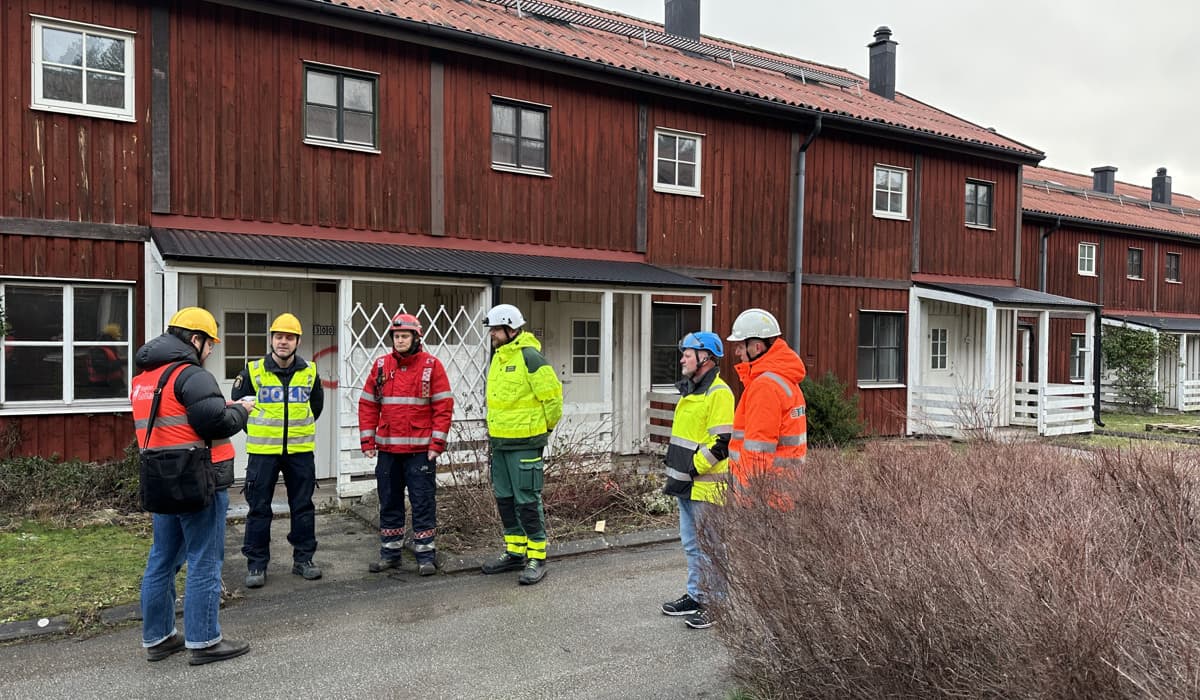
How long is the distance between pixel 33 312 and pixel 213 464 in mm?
5653

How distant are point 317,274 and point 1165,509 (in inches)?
300

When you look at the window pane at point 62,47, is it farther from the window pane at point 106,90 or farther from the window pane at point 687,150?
the window pane at point 687,150

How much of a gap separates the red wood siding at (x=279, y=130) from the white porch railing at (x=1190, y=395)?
2093cm

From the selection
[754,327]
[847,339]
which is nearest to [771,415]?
[754,327]

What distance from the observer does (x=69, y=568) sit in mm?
6219

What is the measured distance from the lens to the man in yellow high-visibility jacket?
20.3ft

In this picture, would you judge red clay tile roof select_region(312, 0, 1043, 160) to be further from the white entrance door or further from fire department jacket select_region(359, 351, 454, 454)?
fire department jacket select_region(359, 351, 454, 454)

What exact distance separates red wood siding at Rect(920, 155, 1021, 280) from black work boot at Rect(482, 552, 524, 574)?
39.5 feet

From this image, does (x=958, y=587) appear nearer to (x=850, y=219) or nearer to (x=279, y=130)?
(x=279, y=130)

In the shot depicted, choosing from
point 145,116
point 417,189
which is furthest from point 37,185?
point 417,189

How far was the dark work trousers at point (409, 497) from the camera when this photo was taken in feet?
21.1

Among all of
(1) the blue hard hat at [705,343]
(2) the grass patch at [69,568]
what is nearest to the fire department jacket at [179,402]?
(2) the grass patch at [69,568]

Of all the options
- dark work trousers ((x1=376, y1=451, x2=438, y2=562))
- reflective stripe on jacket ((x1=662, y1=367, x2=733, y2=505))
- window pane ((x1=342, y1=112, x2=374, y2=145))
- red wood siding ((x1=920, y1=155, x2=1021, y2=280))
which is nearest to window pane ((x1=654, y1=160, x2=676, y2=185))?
window pane ((x1=342, y1=112, x2=374, y2=145))

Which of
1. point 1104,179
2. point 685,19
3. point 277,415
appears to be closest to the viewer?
point 277,415
